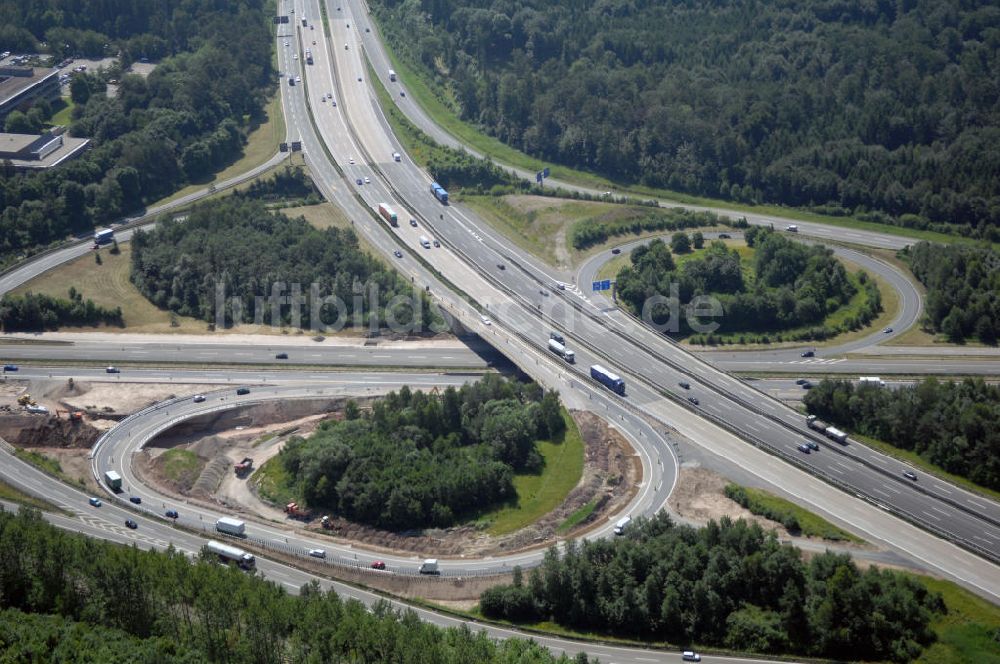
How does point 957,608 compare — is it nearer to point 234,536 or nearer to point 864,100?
point 234,536

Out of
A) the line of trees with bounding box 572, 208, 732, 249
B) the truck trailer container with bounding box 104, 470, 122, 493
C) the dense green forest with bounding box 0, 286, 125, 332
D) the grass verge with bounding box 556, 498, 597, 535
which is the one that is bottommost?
the grass verge with bounding box 556, 498, 597, 535

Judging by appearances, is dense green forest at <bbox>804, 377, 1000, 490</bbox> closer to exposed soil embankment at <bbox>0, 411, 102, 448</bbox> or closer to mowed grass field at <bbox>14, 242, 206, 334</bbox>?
exposed soil embankment at <bbox>0, 411, 102, 448</bbox>

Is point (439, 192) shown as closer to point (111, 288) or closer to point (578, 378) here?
point (111, 288)

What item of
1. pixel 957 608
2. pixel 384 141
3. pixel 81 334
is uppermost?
pixel 384 141

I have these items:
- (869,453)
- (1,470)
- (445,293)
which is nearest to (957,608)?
(869,453)

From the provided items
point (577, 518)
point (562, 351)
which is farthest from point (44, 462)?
point (562, 351)

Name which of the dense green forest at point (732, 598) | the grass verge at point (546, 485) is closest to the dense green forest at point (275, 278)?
the grass verge at point (546, 485)

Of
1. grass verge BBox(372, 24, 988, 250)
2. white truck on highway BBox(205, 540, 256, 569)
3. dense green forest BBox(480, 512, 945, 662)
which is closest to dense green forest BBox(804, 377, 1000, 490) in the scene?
dense green forest BBox(480, 512, 945, 662)
